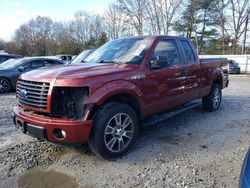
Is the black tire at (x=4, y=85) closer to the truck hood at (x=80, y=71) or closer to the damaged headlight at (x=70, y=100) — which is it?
the truck hood at (x=80, y=71)

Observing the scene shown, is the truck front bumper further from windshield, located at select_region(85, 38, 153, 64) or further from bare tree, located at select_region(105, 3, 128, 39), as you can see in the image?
bare tree, located at select_region(105, 3, 128, 39)

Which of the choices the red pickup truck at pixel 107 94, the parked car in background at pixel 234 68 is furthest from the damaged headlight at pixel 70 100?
the parked car in background at pixel 234 68

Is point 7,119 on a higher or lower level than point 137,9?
lower

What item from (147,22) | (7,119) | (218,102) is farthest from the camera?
(147,22)

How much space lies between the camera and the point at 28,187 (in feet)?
11.9

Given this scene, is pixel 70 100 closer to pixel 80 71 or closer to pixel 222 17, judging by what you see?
pixel 80 71

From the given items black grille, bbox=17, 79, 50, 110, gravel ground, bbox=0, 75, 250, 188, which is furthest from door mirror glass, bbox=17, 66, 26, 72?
black grille, bbox=17, 79, 50, 110

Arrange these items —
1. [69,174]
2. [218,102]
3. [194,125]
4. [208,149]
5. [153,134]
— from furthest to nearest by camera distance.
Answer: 1. [218,102]
2. [194,125]
3. [153,134]
4. [208,149]
5. [69,174]

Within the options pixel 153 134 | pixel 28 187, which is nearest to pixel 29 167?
pixel 28 187

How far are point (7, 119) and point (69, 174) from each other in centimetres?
360

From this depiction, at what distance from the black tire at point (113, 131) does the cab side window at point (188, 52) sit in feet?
7.08

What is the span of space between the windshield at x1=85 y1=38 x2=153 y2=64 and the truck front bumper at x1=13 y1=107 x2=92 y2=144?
60.0 inches

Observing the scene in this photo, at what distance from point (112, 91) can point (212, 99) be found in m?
4.07

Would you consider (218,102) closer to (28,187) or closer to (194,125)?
(194,125)
